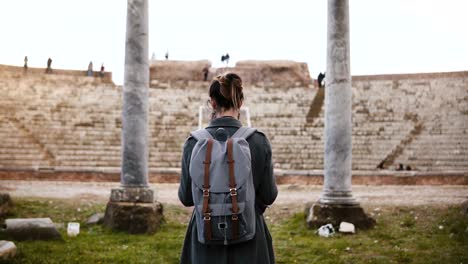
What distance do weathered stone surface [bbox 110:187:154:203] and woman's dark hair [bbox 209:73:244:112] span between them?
5.90m

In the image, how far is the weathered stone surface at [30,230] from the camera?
696 cm

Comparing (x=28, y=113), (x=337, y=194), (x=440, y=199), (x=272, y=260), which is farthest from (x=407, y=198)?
(x=28, y=113)

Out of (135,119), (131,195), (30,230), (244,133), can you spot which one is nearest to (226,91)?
(244,133)

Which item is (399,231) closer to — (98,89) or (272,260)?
(272,260)

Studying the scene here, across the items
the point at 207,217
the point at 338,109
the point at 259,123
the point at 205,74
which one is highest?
the point at 205,74

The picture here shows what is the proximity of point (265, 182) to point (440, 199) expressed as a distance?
1007 cm

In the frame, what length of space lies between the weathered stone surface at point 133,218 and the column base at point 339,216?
271cm

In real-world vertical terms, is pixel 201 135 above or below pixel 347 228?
above

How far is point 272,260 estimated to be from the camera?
2.91m

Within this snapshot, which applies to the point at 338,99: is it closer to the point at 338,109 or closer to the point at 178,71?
the point at 338,109

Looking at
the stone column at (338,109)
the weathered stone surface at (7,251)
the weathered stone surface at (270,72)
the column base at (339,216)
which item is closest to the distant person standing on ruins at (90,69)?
the weathered stone surface at (270,72)

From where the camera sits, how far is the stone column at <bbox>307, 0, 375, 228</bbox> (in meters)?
8.73

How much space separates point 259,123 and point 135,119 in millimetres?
15481

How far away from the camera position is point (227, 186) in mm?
2633
